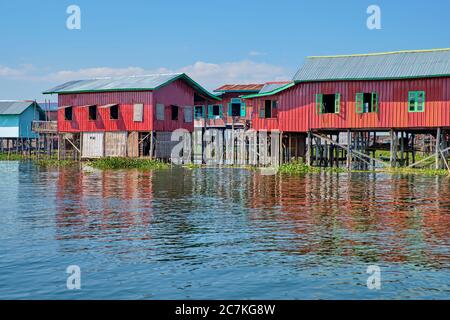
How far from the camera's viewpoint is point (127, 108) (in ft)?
153

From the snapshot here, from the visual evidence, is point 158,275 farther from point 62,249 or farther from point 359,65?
point 359,65

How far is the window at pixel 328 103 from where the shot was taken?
3766 centimetres

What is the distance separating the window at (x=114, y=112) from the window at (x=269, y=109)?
11653 millimetres

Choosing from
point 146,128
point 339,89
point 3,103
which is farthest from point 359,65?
point 3,103

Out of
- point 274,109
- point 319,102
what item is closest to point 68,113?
point 274,109

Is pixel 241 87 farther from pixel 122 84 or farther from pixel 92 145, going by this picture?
pixel 92 145

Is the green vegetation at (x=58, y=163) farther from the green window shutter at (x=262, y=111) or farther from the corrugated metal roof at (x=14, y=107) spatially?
the corrugated metal roof at (x=14, y=107)

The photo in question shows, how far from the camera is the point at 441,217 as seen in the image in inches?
663

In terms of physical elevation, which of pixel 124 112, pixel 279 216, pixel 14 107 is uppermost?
pixel 14 107

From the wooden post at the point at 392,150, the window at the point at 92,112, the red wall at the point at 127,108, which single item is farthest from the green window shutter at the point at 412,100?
the window at the point at 92,112

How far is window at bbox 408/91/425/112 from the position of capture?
35.6m

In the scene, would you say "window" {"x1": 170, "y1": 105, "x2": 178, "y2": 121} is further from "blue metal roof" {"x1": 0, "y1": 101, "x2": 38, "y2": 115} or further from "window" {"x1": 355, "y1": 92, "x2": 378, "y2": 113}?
"blue metal roof" {"x1": 0, "y1": 101, "x2": 38, "y2": 115}

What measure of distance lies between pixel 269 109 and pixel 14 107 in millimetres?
36033
